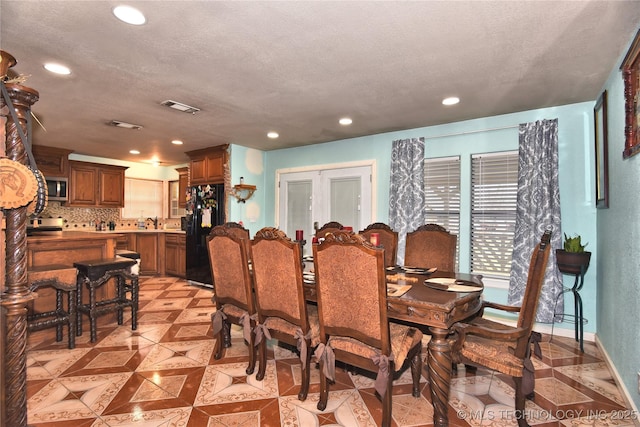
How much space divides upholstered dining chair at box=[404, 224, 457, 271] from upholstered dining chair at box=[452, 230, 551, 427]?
113cm

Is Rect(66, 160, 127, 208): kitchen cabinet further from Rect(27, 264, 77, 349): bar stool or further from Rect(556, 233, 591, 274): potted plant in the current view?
Rect(556, 233, 591, 274): potted plant

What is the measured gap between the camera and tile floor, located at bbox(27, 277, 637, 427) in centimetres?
199

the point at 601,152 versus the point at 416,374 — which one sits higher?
the point at 601,152

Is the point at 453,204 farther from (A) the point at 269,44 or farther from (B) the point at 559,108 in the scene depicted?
(A) the point at 269,44

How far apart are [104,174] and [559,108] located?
739cm

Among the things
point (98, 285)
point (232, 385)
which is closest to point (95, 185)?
point (98, 285)

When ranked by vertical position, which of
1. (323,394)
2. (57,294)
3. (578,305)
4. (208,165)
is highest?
(208,165)

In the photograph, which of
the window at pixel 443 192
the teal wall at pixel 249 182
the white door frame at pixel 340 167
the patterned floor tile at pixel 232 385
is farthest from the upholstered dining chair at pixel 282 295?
the teal wall at pixel 249 182

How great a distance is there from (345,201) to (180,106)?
8.58 feet

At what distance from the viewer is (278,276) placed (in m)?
2.19

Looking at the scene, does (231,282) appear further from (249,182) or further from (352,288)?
(249,182)

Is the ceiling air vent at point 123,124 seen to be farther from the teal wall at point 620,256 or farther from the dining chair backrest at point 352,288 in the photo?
the teal wall at point 620,256

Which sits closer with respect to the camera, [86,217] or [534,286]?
[534,286]

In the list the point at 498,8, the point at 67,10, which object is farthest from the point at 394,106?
the point at 67,10
